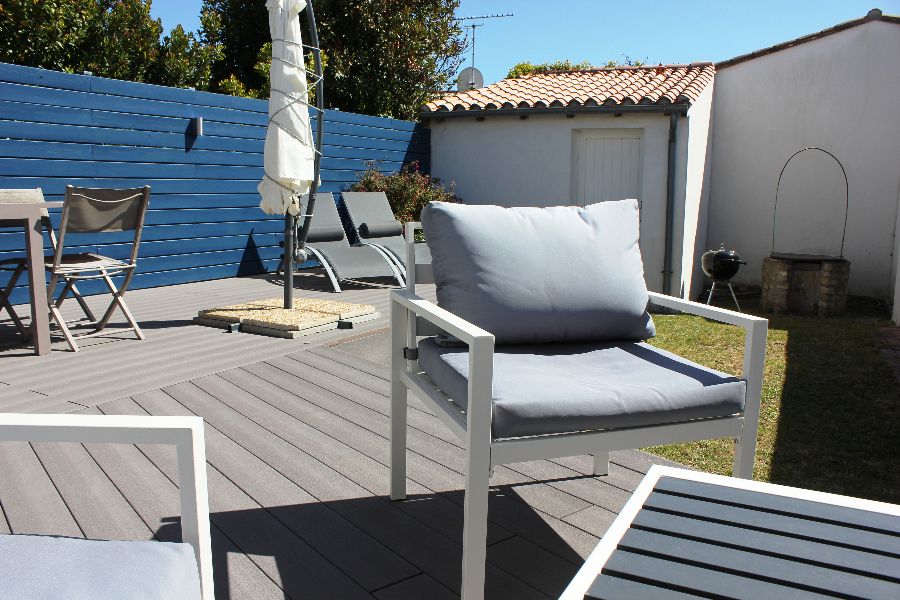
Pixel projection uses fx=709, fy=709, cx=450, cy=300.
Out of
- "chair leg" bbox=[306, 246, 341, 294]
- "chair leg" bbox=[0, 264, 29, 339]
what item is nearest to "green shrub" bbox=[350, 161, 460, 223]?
"chair leg" bbox=[306, 246, 341, 294]

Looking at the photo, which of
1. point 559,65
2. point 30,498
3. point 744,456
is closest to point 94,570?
point 30,498

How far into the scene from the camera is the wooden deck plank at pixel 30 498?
6.97 feet

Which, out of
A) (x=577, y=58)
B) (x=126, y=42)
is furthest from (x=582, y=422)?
(x=577, y=58)

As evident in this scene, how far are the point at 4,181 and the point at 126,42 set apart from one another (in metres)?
7.37

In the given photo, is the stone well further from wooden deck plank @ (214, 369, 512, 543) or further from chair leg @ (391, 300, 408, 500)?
chair leg @ (391, 300, 408, 500)

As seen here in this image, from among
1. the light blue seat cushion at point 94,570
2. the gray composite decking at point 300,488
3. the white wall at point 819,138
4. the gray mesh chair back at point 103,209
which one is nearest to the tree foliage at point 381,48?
the white wall at point 819,138

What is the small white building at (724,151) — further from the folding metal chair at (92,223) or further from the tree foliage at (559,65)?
the tree foliage at (559,65)

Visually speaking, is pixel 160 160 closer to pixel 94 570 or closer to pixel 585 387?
pixel 585 387

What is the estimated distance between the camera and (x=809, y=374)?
4.89 m

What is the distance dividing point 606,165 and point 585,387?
7.99m

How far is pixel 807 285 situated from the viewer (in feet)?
28.0

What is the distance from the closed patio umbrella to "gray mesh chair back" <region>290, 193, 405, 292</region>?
1830mm

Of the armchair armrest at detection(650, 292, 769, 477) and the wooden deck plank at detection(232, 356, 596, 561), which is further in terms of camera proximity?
the wooden deck plank at detection(232, 356, 596, 561)

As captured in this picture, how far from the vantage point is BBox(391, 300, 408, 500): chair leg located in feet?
7.88
